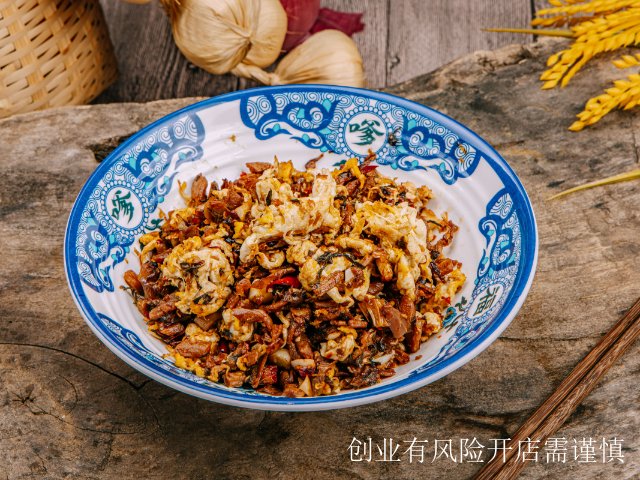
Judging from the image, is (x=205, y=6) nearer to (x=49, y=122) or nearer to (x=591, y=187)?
(x=49, y=122)

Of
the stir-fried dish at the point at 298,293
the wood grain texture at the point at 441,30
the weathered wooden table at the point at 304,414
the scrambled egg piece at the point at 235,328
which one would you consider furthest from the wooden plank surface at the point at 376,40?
the scrambled egg piece at the point at 235,328

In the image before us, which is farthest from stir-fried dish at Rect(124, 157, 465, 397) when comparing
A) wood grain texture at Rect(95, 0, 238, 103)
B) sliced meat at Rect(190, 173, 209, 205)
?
wood grain texture at Rect(95, 0, 238, 103)

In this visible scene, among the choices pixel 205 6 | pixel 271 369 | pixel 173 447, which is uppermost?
pixel 205 6

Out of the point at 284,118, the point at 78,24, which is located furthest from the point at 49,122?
the point at 284,118

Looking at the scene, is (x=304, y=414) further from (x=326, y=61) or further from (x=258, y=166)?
(x=326, y=61)

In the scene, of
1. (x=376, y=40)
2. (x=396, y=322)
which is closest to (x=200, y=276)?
(x=396, y=322)

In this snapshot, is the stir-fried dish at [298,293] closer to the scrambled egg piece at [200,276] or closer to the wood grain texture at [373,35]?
the scrambled egg piece at [200,276]
